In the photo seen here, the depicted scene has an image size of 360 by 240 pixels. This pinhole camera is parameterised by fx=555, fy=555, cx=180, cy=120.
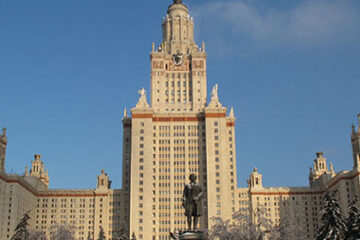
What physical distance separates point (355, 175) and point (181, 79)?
63.5 m

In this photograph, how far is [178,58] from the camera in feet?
608

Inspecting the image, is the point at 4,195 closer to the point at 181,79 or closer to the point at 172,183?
the point at 172,183

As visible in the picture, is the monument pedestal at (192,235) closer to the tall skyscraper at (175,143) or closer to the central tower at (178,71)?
the tall skyscraper at (175,143)

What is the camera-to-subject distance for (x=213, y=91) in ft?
592

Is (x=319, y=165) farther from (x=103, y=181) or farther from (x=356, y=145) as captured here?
(x=103, y=181)

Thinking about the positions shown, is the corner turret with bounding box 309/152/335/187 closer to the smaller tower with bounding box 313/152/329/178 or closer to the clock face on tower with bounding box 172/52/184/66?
the smaller tower with bounding box 313/152/329/178

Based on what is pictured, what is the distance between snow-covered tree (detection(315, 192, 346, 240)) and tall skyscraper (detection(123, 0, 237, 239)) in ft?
328

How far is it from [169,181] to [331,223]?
110m

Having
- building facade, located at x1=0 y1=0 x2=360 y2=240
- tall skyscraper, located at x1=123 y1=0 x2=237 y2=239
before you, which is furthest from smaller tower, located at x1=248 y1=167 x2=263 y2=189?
tall skyscraper, located at x1=123 y1=0 x2=237 y2=239

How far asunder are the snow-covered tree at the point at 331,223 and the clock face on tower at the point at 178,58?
415 feet

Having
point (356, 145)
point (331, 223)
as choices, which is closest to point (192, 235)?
point (331, 223)

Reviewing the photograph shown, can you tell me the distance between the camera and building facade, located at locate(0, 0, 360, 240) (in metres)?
163

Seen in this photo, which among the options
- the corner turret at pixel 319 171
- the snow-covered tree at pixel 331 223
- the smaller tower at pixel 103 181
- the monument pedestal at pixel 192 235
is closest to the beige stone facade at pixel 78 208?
the smaller tower at pixel 103 181

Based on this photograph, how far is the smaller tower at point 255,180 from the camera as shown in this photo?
177 metres
